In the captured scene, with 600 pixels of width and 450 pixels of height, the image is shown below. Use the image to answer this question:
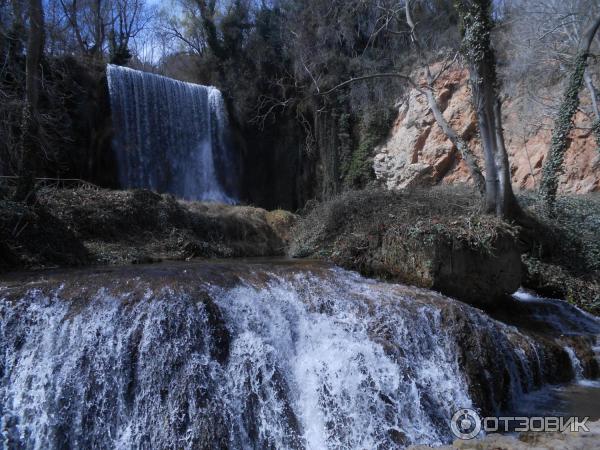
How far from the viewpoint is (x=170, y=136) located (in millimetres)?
17094

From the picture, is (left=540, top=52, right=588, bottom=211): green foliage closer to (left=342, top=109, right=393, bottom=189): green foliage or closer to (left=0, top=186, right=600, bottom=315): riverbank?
(left=0, top=186, right=600, bottom=315): riverbank

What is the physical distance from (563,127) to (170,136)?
1258 cm

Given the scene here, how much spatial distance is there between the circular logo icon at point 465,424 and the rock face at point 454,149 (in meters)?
12.5

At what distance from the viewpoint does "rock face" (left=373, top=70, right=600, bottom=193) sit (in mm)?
15156

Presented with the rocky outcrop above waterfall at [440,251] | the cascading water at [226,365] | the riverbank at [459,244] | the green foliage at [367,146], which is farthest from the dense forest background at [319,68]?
the cascading water at [226,365]

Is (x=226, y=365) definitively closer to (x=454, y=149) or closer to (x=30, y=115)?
(x=30, y=115)

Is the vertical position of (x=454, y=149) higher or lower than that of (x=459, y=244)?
higher

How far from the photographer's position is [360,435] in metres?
4.58

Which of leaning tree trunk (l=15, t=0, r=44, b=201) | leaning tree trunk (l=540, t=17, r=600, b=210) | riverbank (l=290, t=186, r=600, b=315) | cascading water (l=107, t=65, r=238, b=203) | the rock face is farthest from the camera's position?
cascading water (l=107, t=65, r=238, b=203)

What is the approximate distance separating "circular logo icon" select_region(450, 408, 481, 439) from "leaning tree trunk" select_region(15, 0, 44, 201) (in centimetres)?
759

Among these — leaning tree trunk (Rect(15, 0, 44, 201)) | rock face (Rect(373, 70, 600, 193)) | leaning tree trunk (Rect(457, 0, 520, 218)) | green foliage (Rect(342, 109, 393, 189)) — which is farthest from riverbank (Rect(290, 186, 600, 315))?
green foliage (Rect(342, 109, 393, 189))

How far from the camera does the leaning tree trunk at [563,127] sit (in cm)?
1135

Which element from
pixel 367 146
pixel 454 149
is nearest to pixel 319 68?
pixel 367 146

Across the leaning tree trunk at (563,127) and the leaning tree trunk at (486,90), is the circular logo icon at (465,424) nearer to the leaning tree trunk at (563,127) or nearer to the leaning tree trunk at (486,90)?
the leaning tree trunk at (486,90)
